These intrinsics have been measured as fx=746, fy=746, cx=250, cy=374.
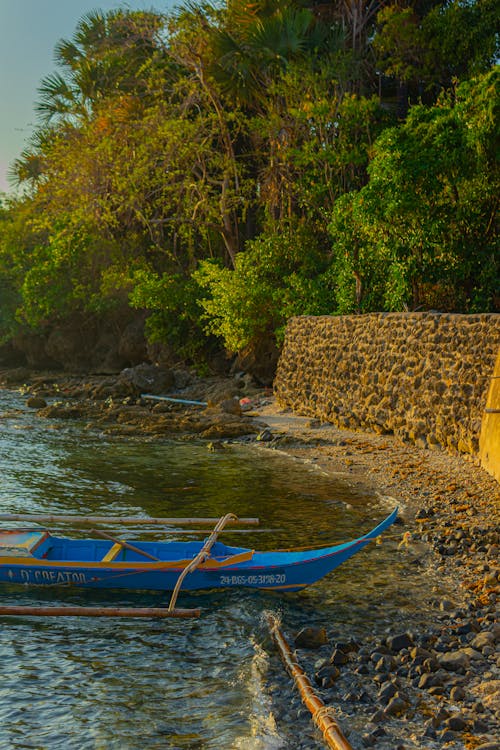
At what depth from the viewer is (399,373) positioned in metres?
16.2

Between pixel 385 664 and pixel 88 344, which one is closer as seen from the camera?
pixel 385 664

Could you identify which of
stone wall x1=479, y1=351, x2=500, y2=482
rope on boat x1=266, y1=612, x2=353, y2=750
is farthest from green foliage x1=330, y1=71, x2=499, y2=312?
rope on boat x1=266, y1=612, x2=353, y2=750

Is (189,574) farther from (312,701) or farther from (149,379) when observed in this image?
(149,379)

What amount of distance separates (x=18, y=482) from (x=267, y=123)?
1552 centimetres

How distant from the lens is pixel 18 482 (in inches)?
562

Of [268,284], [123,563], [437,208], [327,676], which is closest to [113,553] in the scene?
[123,563]

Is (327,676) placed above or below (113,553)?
below

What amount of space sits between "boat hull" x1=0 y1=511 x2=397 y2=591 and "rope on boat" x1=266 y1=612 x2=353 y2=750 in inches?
29.6

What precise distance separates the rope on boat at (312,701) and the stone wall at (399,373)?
758 cm

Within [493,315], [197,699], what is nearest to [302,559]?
[197,699]

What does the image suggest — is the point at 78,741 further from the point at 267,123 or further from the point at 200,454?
the point at 267,123

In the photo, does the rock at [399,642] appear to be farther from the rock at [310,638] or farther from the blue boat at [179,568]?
the blue boat at [179,568]

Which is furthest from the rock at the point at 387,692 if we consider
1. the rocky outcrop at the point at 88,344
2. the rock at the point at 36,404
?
the rocky outcrop at the point at 88,344

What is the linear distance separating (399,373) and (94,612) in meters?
10.5
